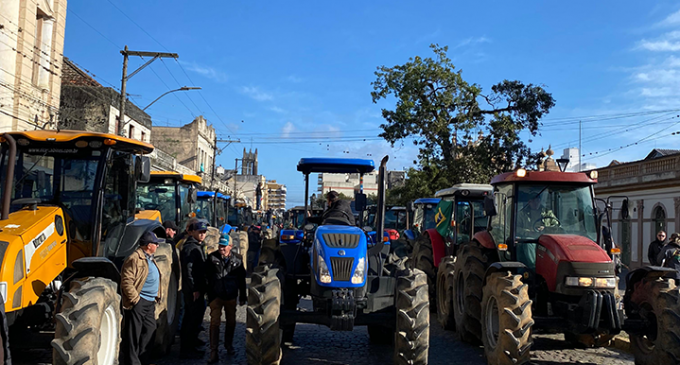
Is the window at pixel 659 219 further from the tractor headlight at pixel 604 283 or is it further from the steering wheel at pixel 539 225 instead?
the tractor headlight at pixel 604 283

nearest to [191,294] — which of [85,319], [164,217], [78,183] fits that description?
[78,183]

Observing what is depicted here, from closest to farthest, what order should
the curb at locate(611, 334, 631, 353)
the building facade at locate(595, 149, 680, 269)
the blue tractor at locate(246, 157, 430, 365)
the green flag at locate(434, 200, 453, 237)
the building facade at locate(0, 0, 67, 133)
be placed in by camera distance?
1. the blue tractor at locate(246, 157, 430, 365)
2. the curb at locate(611, 334, 631, 353)
3. the green flag at locate(434, 200, 453, 237)
4. the building facade at locate(0, 0, 67, 133)
5. the building facade at locate(595, 149, 680, 269)

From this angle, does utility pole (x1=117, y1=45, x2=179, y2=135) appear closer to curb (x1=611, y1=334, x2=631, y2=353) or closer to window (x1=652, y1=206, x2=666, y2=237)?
curb (x1=611, y1=334, x2=631, y2=353)

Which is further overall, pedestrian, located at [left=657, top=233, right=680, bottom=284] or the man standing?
pedestrian, located at [left=657, top=233, right=680, bottom=284]

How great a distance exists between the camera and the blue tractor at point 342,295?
Result: 22.2ft

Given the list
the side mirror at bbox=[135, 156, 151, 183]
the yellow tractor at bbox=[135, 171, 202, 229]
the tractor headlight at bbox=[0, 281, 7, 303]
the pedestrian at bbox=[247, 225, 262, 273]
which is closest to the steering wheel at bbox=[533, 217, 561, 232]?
the side mirror at bbox=[135, 156, 151, 183]

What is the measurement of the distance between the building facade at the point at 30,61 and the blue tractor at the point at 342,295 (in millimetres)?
14195

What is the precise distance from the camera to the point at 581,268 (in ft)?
23.7

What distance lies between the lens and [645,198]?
25.6 m

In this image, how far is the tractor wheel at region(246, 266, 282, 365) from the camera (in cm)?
671

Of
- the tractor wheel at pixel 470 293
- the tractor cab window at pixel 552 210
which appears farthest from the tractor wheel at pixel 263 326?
the tractor cab window at pixel 552 210

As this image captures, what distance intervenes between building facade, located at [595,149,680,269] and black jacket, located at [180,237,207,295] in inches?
731

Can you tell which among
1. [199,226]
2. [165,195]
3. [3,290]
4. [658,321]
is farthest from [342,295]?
[165,195]

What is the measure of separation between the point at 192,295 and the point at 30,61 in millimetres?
16418
